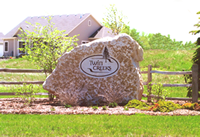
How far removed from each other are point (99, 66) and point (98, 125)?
4.97 metres

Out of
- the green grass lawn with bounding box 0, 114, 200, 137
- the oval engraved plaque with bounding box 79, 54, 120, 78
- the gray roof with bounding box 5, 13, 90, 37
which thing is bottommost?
the green grass lawn with bounding box 0, 114, 200, 137

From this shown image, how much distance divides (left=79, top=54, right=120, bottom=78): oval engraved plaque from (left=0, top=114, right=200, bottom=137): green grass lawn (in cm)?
341

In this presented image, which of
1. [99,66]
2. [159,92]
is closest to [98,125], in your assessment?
[99,66]

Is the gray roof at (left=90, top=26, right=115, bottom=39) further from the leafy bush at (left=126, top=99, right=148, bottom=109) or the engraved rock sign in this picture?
the leafy bush at (left=126, top=99, right=148, bottom=109)

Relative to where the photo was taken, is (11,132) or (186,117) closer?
(11,132)

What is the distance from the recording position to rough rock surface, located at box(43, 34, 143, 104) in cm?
1143

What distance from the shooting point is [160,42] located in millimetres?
62625

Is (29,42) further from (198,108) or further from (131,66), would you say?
(198,108)

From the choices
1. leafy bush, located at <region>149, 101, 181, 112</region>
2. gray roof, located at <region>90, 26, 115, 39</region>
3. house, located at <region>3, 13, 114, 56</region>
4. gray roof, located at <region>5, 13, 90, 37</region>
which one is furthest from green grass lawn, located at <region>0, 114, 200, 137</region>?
gray roof, located at <region>90, 26, 115, 39</region>

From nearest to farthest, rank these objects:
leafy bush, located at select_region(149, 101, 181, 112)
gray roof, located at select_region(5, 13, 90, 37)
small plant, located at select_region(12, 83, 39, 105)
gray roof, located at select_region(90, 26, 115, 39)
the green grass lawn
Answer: the green grass lawn
leafy bush, located at select_region(149, 101, 181, 112)
small plant, located at select_region(12, 83, 39, 105)
gray roof, located at select_region(5, 13, 90, 37)
gray roof, located at select_region(90, 26, 115, 39)

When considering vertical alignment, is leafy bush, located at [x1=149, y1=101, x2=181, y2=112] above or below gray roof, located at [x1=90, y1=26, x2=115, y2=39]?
below

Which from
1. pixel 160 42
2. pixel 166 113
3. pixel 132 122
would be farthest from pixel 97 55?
pixel 160 42

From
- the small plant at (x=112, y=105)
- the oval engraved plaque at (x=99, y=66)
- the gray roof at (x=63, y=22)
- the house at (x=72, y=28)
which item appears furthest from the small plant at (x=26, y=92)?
the gray roof at (x=63, y=22)

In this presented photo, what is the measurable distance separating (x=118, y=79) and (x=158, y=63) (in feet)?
56.4
